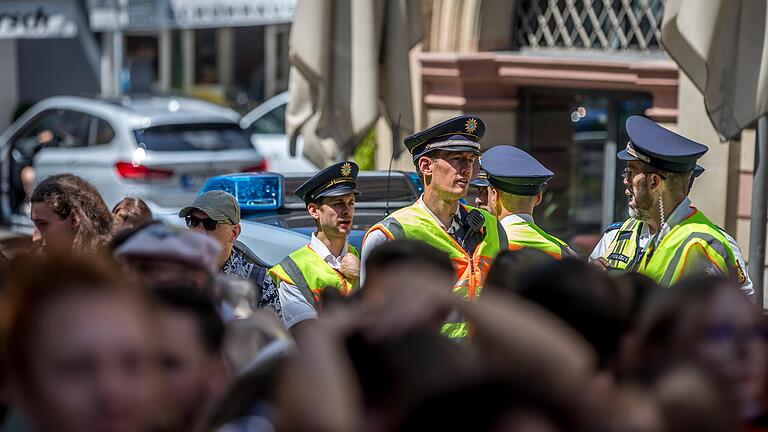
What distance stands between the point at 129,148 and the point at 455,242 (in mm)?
7723

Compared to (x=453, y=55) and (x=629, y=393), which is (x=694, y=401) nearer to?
(x=629, y=393)

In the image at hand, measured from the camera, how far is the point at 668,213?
470cm

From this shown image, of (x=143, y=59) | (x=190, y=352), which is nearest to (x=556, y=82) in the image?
(x=190, y=352)

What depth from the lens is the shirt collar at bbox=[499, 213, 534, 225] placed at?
17.0 ft

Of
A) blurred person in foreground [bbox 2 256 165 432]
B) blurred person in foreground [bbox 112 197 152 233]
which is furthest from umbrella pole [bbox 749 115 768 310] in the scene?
blurred person in foreground [bbox 2 256 165 432]

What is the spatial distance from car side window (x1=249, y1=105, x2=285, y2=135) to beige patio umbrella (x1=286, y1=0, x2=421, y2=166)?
24.2ft

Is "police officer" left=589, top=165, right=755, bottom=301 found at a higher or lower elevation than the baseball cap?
lower

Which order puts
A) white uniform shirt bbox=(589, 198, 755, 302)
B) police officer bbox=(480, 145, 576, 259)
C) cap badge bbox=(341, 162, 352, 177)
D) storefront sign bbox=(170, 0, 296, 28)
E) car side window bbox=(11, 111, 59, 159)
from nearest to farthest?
1. white uniform shirt bbox=(589, 198, 755, 302)
2. police officer bbox=(480, 145, 576, 259)
3. cap badge bbox=(341, 162, 352, 177)
4. car side window bbox=(11, 111, 59, 159)
5. storefront sign bbox=(170, 0, 296, 28)

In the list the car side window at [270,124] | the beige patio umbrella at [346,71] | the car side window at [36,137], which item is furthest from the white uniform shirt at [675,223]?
the car side window at [270,124]

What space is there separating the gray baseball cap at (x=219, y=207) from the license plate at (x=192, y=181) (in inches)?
261

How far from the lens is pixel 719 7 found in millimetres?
5691

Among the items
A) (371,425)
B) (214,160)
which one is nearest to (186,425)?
(371,425)

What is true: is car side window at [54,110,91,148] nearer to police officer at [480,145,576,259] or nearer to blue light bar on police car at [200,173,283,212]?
blue light bar on police car at [200,173,283,212]

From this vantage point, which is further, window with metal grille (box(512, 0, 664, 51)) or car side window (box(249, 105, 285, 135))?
car side window (box(249, 105, 285, 135))
